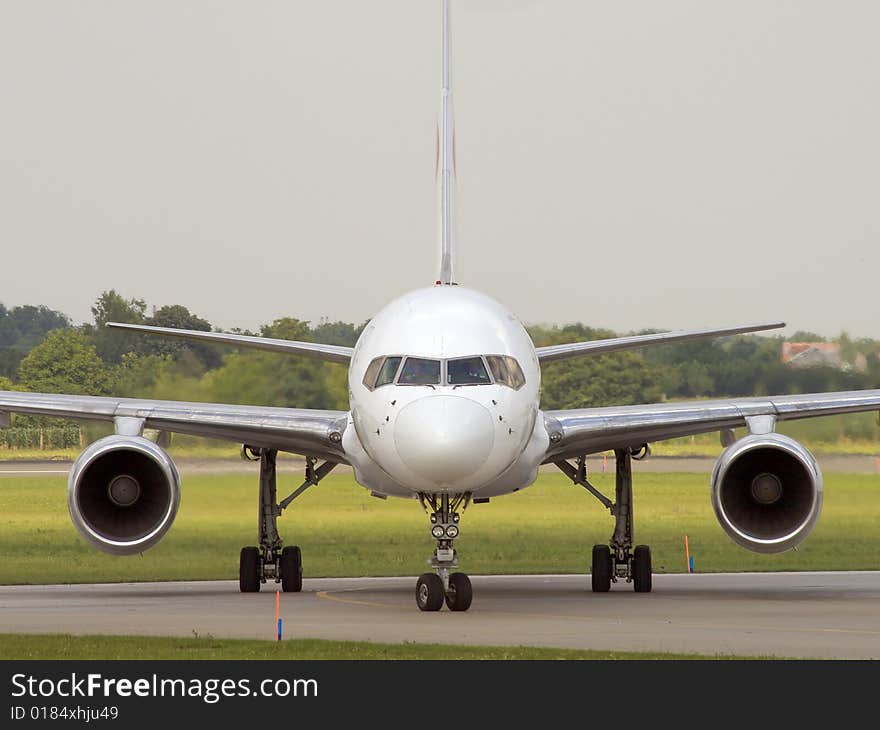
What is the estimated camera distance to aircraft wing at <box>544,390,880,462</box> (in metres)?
23.0

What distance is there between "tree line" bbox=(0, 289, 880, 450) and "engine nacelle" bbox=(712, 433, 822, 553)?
12.5 metres

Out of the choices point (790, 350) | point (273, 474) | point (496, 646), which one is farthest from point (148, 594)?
point (790, 350)

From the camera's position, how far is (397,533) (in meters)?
37.4

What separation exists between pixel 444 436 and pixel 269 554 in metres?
7.87

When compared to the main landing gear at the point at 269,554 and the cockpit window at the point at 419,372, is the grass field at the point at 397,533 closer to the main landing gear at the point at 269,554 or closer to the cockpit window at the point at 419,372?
the main landing gear at the point at 269,554

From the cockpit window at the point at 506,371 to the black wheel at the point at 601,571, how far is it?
613 cm

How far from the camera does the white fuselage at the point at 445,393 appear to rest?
18672mm

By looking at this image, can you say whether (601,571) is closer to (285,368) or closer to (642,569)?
(642,569)

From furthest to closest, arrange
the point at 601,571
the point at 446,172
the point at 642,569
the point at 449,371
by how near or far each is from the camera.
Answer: the point at 446,172, the point at 601,571, the point at 642,569, the point at 449,371

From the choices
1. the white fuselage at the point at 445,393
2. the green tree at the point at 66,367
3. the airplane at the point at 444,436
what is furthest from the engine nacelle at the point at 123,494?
the green tree at the point at 66,367

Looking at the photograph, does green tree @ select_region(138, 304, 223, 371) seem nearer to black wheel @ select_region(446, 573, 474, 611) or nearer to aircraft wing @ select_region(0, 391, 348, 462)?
aircraft wing @ select_region(0, 391, 348, 462)

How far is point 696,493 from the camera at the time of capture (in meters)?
39.5

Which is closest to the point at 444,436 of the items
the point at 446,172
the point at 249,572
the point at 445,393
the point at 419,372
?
the point at 445,393
